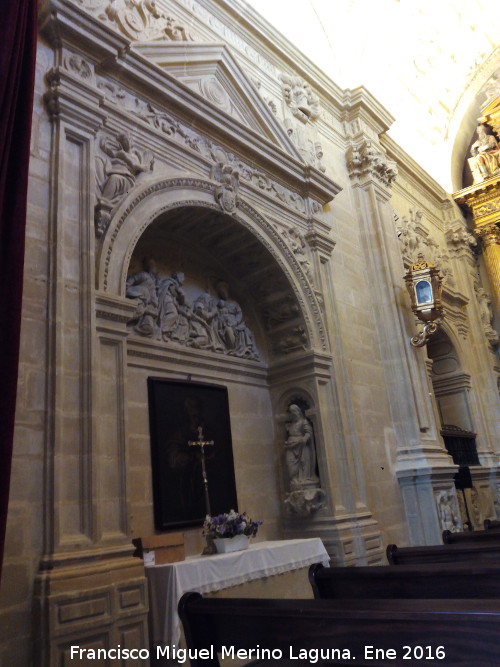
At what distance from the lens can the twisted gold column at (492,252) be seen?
15406mm

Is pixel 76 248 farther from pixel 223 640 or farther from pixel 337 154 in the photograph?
pixel 337 154

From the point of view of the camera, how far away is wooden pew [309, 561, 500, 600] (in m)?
3.44

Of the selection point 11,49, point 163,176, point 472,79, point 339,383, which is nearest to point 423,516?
point 339,383

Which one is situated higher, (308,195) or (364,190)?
(364,190)

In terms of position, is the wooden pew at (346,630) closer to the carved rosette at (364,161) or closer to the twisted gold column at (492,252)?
the carved rosette at (364,161)

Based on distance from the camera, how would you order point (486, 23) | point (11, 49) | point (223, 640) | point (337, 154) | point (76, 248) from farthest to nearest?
point (486, 23) < point (337, 154) < point (76, 248) < point (11, 49) < point (223, 640)

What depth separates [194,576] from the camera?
4.79 metres

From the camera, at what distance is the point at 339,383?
26.2 feet

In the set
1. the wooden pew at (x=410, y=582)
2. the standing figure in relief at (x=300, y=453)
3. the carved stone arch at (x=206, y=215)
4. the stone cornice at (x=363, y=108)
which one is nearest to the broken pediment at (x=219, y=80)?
the carved stone arch at (x=206, y=215)

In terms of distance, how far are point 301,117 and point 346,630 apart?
330 inches

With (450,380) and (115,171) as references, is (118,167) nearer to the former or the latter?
(115,171)

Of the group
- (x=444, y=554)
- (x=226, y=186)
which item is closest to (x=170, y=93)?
(x=226, y=186)

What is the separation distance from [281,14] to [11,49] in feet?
24.4

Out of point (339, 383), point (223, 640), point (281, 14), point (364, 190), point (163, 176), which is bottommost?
point (223, 640)
